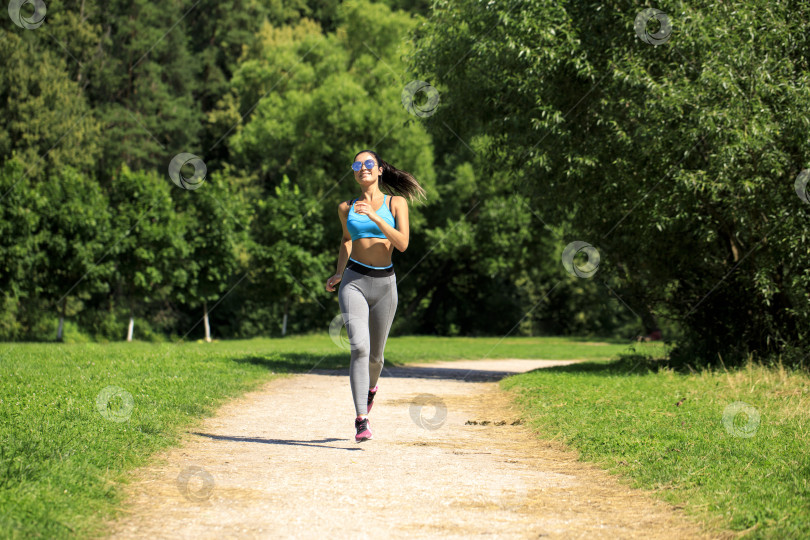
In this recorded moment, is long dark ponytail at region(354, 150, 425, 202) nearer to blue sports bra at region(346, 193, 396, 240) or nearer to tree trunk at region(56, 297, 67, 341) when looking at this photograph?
blue sports bra at region(346, 193, 396, 240)

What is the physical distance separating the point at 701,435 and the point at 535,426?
6.28 feet

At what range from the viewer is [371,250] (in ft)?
24.3

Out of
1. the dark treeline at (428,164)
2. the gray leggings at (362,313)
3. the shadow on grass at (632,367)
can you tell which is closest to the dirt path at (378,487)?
the gray leggings at (362,313)

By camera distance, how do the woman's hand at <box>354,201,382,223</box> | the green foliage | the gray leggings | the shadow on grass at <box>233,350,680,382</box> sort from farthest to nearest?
the shadow on grass at <box>233,350,680,382</box> → the green foliage → the gray leggings → the woman's hand at <box>354,201,382,223</box>

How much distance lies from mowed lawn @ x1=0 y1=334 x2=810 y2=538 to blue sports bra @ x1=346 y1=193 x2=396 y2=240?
8.18 ft

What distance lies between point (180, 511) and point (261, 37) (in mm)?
46605

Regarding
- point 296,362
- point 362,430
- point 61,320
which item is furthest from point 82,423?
Answer: point 61,320

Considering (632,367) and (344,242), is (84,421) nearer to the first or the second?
(344,242)

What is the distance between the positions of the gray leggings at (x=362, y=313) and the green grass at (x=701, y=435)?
2103 millimetres

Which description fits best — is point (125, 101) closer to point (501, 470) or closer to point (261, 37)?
point (261, 37)

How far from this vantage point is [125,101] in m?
45.8

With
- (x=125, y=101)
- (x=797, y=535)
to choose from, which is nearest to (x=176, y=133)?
(x=125, y=101)

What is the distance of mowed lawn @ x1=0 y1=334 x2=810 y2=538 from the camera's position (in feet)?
16.4

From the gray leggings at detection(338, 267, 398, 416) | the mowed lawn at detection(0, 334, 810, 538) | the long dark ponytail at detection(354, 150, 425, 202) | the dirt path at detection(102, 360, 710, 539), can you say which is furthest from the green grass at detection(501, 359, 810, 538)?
the long dark ponytail at detection(354, 150, 425, 202)
